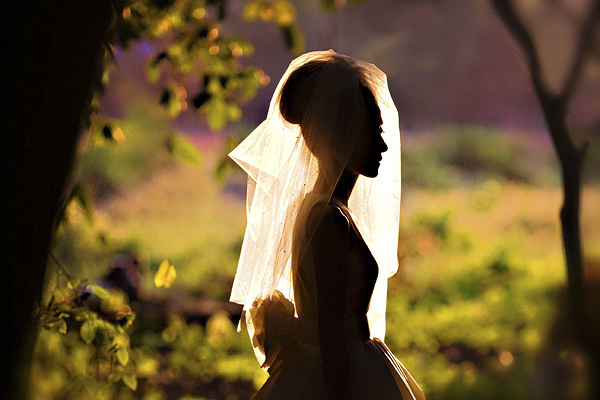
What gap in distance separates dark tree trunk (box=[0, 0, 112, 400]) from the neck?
0.80 m

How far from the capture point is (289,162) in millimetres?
1504

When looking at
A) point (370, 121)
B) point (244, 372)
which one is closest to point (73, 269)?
point (244, 372)

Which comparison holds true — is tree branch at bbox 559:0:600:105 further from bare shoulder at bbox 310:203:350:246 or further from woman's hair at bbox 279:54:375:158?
bare shoulder at bbox 310:203:350:246

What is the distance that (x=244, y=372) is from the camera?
4.75 m

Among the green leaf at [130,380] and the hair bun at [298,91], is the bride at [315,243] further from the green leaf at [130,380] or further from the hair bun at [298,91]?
the green leaf at [130,380]

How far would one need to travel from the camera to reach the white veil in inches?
57.1

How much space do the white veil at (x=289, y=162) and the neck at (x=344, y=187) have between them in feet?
0.18

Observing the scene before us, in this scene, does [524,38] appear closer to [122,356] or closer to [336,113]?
[336,113]

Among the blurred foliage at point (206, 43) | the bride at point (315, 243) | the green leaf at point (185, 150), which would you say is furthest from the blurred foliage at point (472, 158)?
the bride at point (315, 243)

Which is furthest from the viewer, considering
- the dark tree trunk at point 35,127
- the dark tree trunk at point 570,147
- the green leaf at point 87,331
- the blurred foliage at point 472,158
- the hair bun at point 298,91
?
the blurred foliage at point 472,158

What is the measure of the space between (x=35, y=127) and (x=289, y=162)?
758 mm

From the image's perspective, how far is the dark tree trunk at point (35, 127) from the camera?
0.81 m

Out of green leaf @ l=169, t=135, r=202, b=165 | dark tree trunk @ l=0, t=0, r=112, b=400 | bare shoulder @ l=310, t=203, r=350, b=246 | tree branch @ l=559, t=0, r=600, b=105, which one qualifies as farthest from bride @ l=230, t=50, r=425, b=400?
tree branch @ l=559, t=0, r=600, b=105

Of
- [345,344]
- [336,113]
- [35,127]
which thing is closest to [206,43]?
[336,113]
